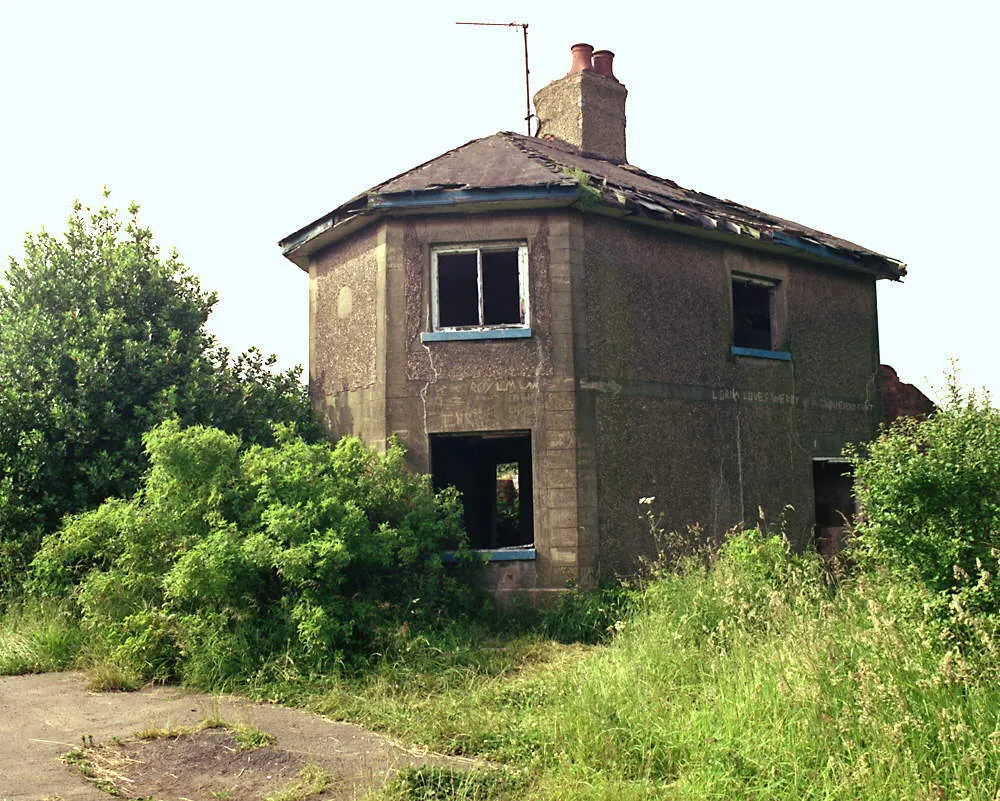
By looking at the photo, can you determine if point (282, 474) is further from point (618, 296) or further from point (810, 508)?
point (810, 508)

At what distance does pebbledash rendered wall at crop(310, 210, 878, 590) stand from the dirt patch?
4364 millimetres

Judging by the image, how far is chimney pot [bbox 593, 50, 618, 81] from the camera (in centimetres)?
1426

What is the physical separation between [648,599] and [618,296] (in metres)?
3.63

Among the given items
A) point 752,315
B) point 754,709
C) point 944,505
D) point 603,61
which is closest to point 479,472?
point 752,315

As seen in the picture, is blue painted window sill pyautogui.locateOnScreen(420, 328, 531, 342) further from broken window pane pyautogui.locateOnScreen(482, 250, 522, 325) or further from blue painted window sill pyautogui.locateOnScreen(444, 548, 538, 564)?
broken window pane pyautogui.locateOnScreen(482, 250, 522, 325)

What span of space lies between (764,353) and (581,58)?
5488 millimetres

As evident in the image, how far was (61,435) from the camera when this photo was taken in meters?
10.8

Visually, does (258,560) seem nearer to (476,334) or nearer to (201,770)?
(201,770)

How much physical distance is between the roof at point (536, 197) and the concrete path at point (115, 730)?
569 cm

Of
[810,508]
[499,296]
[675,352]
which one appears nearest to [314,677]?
[675,352]

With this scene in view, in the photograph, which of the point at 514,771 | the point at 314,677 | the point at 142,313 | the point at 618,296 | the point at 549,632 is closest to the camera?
the point at 514,771

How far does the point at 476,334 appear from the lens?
1035 cm

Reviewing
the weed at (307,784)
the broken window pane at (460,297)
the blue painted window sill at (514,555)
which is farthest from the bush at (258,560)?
the broken window pane at (460,297)

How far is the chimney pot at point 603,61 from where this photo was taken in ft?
46.8
